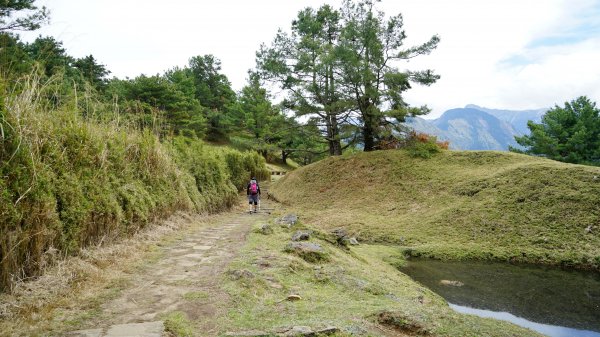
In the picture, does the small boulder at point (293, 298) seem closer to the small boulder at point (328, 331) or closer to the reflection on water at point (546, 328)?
the small boulder at point (328, 331)

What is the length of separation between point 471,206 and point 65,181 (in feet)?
38.6

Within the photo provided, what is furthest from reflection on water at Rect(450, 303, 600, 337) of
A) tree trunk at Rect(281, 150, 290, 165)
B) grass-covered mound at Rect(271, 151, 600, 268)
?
tree trunk at Rect(281, 150, 290, 165)

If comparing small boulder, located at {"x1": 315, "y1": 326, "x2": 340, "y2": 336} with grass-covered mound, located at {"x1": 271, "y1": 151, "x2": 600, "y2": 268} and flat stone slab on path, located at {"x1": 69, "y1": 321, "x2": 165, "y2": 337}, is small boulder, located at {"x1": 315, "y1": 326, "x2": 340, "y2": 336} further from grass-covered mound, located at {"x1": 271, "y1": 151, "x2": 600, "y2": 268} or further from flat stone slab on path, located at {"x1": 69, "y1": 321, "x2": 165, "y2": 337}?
grass-covered mound, located at {"x1": 271, "y1": 151, "x2": 600, "y2": 268}

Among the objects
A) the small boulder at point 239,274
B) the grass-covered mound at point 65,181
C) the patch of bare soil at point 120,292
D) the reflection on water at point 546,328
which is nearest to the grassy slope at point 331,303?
the small boulder at point 239,274

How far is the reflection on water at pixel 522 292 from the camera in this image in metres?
5.69

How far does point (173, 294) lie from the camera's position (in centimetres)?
374

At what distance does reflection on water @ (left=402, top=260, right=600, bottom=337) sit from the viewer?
5691mm

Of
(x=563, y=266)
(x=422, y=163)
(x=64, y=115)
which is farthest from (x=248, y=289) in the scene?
(x=422, y=163)

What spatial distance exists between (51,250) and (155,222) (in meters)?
3.44

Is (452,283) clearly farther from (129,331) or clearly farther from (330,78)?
(330,78)

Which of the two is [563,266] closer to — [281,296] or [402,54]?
[281,296]

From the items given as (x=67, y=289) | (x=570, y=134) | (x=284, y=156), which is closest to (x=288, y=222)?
(x=67, y=289)

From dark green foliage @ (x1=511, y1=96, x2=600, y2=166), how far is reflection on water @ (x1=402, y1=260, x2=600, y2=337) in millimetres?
21041

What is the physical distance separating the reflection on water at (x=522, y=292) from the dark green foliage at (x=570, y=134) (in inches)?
828
